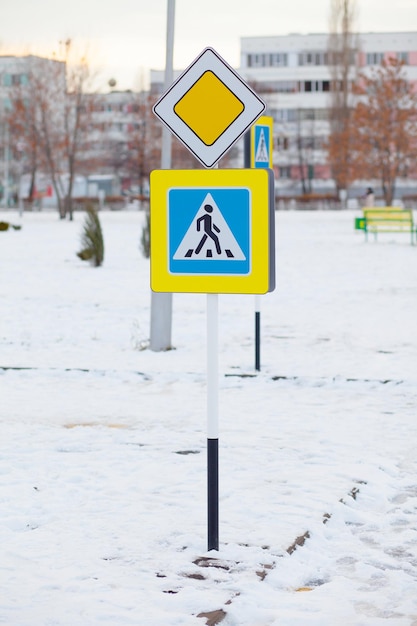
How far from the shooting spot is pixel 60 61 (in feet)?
223

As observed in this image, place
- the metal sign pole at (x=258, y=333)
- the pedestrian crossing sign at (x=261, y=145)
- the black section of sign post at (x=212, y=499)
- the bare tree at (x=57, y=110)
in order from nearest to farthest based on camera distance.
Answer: the black section of sign post at (x=212, y=499), the pedestrian crossing sign at (x=261, y=145), the metal sign pole at (x=258, y=333), the bare tree at (x=57, y=110)

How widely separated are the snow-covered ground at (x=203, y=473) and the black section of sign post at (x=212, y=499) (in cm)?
Result: 8

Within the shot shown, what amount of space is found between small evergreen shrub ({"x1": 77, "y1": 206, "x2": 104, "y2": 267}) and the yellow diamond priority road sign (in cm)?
1812

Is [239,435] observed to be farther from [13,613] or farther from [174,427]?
[13,613]

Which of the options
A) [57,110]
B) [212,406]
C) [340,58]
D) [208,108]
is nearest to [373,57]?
[340,58]

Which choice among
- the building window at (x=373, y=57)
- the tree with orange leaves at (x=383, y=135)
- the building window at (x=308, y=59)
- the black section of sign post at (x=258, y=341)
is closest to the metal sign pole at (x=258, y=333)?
the black section of sign post at (x=258, y=341)

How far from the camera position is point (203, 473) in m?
7.21

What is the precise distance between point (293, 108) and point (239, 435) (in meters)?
108

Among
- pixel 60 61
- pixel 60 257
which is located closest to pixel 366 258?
pixel 60 257

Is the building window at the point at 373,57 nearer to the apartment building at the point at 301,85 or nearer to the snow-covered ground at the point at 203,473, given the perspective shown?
the apartment building at the point at 301,85

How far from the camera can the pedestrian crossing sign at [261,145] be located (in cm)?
1085

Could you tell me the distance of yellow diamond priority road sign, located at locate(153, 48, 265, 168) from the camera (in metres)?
5.70

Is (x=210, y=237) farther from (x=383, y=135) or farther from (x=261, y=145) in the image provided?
(x=383, y=135)

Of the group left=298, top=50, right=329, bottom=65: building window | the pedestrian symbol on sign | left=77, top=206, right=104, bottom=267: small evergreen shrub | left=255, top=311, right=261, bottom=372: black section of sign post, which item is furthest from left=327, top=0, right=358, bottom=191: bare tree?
the pedestrian symbol on sign
